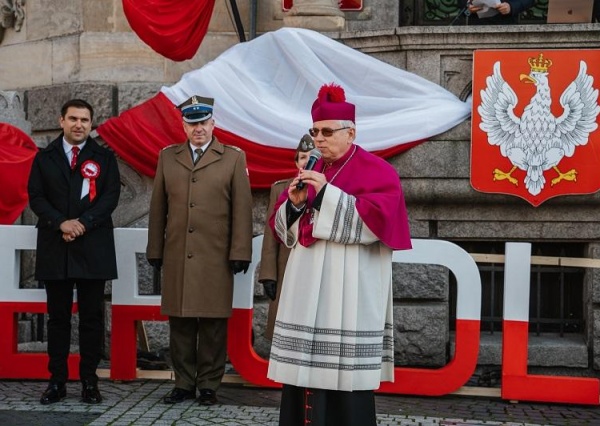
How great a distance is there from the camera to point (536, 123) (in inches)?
337

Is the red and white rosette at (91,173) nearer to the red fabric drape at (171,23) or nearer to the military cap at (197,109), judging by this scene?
the military cap at (197,109)

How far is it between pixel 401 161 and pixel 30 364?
121 inches

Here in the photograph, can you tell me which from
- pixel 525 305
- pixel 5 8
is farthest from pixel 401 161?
pixel 5 8

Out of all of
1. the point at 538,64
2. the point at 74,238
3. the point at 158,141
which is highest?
the point at 538,64

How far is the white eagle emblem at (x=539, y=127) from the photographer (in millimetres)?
8523

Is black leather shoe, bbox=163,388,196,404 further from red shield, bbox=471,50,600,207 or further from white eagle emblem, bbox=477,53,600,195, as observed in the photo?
white eagle emblem, bbox=477,53,600,195

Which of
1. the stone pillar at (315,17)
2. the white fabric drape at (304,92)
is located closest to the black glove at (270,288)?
the white fabric drape at (304,92)

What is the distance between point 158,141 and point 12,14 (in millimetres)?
3258

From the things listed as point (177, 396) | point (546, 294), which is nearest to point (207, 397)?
point (177, 396)

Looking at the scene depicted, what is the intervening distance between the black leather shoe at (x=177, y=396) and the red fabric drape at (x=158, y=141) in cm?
193

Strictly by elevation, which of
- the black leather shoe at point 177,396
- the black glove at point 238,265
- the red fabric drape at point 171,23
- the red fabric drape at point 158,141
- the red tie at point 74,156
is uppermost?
the red fabric drape at point 171,23

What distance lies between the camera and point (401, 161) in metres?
8.79

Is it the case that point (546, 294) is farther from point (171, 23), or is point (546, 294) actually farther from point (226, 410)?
point (171, 23)

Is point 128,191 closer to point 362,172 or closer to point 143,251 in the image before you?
point 143,251
